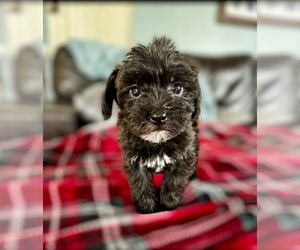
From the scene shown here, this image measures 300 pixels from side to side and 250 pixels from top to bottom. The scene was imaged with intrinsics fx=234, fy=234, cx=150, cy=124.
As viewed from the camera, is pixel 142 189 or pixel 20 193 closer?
pixel 142 189

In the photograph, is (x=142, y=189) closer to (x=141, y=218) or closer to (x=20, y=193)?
(x=141, y=218)

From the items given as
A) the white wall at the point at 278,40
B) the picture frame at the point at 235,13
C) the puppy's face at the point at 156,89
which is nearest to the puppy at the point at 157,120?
the puppy's face at the point at 156,89

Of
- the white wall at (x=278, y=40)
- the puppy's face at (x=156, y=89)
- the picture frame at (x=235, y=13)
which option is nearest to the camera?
the puppy's face at (x=156, y=89)

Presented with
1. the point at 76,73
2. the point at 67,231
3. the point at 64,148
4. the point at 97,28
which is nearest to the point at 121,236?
the point at 67,231

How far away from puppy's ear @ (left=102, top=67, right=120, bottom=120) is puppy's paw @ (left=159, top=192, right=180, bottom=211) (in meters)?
0.13

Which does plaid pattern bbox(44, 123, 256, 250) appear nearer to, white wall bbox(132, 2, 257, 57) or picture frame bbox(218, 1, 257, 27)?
white wall bbox(132, 2, 257, 57)

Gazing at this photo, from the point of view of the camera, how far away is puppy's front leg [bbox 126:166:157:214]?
0.31 metres

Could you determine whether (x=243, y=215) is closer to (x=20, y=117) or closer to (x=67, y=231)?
(x=67, y=231)

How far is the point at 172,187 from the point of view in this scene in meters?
0.31

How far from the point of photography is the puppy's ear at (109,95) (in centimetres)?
32

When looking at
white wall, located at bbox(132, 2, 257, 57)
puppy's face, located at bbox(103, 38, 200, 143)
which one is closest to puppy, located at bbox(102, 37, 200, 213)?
puppy's face, located at bbox(103, 38, 200, 143)

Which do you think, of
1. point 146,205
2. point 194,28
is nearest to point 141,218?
point 146,205

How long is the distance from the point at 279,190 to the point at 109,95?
43 centimetres

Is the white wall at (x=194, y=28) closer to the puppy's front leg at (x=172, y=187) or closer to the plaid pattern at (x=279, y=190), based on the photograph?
the plaid pattern at (x=279, y=190)
